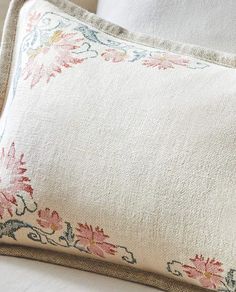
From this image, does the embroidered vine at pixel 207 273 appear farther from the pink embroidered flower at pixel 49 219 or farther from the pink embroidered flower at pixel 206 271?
the pink embroidered flower at pixel 49 219

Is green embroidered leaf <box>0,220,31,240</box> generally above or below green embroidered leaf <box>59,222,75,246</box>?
below

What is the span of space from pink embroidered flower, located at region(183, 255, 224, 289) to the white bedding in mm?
70

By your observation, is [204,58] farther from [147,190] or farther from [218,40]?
[147,190]

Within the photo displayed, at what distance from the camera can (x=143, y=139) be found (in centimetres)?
61

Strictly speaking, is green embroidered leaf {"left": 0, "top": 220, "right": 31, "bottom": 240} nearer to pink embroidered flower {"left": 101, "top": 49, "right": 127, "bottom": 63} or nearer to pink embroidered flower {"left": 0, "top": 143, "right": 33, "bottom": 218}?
pink embroidered flower {"left": 0, "top": 143, "right": 33, "bottom": 218}

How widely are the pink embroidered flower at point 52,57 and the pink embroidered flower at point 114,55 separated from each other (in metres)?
0.03

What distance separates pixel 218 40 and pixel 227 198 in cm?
23

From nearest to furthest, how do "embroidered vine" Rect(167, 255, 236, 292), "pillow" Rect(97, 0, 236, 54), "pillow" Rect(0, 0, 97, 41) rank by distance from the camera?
"embroidered vine" Rect(167, 255, 236, 292)
"pillow" Rect(97, 0, 236, 54)
"pillow" Rect(0, 0, 97, 41)

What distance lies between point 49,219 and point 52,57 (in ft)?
0.63

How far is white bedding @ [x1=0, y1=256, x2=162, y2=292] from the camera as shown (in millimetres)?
667

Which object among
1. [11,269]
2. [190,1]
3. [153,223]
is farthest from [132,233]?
[190,1]

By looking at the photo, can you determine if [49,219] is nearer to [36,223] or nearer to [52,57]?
[36,223]

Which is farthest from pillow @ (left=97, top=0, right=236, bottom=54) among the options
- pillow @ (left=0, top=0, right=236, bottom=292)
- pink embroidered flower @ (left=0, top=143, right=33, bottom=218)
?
pink embroidered flower @ (left=0, top=143, right=33, bottom=218)

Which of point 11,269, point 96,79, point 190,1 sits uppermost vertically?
point 190,1
